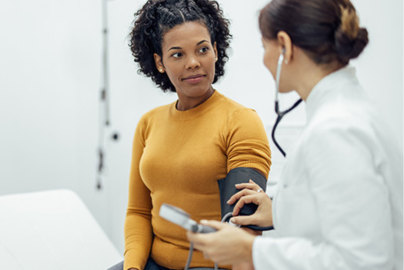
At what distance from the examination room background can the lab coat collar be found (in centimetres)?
106

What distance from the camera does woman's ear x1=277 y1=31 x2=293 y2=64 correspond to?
70cm

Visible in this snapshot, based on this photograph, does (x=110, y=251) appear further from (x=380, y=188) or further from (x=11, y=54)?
(x=11, y=54)

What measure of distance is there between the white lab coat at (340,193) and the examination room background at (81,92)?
1107 mm

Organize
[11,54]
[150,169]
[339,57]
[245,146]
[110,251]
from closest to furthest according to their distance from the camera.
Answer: [339,57] < [245,146] < [150,169] < [110,251] < [11,54]

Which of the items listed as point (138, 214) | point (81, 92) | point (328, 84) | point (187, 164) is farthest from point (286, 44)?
point (81, 92)

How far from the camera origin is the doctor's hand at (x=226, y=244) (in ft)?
2.17

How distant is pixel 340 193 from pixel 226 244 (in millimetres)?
196

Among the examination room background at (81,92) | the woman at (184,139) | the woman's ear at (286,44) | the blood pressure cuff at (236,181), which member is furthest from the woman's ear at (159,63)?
the examination room background at (81,92)

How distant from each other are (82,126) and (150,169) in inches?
56.0

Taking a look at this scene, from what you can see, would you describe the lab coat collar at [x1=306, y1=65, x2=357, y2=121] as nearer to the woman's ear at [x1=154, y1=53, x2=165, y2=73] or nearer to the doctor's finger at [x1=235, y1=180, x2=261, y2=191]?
the doctor's finger at [x1=235, y1=180, x2=261, y2=191]

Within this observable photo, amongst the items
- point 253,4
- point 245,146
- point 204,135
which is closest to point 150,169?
point 204,135

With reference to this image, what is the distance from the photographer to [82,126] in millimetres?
2418

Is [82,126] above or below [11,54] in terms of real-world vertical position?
below

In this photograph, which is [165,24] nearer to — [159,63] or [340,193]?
[159,63]
